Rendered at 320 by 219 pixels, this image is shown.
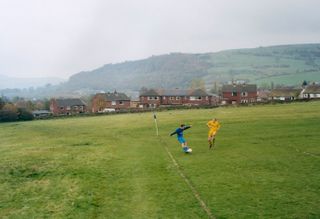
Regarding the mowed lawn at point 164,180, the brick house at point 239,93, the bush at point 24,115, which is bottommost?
the mowed lawn at point 164,180

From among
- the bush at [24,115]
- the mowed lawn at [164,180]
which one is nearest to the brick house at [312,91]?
the bush at [24,115]

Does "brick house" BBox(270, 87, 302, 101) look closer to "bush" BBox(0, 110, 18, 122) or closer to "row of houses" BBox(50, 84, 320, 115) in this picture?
"row of houses" BBox(50, 84, 320, 115)

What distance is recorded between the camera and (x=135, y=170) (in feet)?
78.2

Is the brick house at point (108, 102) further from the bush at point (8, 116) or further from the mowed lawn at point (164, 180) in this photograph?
the mowed lawn at point (164, 180)

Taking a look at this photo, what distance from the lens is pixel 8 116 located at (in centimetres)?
9144

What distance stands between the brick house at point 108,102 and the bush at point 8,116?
39506 mm

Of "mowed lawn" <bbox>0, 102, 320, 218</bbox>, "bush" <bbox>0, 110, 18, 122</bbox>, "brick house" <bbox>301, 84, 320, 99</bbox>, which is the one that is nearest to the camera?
"mowed lawn" <bbox>0, 102, 320, 218</bbox>

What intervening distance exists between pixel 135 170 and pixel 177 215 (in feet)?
29.6

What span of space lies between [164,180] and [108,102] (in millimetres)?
114027

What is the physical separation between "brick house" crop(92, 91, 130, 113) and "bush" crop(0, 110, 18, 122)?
3951 centimetres

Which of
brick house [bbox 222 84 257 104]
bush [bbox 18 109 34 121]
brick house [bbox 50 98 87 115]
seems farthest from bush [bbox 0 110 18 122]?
brick house [bbox 222 84 257 104]

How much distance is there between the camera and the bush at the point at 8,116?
3551 inches

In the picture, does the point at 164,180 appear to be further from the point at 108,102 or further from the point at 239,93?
the point at 108,102

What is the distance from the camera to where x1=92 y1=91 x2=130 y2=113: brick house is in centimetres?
13088
